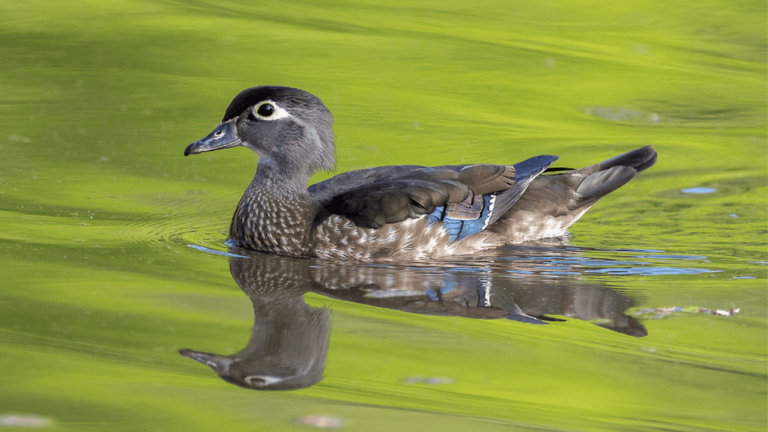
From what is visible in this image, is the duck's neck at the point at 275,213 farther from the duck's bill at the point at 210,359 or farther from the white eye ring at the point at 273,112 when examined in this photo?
the duck's bill at the point at 210,359

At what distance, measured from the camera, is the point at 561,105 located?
34.1 feet

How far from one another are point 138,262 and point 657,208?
4.31 meters

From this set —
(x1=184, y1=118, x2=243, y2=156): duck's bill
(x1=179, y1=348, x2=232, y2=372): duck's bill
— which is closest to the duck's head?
(x1=184, y1=118, x2=243, y2=156): duck's bill

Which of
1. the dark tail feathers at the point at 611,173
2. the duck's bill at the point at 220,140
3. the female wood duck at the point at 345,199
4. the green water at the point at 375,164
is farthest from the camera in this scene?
the dark tail feathers at the point at 611,173

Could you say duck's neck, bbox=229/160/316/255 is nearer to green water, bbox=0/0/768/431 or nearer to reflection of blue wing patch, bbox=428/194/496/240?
green water, bbox=0/0/768/431

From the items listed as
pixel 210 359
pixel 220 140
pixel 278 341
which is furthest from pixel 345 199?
pixel 210 359

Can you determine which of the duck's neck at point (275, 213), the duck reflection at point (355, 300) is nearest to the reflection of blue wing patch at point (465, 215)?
the duck reflection at point (355, 300)

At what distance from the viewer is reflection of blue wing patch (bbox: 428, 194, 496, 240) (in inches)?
254

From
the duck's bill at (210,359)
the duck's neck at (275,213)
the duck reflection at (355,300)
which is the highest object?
the duck's neck at (275,213)

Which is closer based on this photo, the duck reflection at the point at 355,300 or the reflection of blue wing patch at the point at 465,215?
the duck reflection at the point at 355,300

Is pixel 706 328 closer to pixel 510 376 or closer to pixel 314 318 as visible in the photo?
pixel 510 376

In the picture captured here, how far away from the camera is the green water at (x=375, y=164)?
3969mm

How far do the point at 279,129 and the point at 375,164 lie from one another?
2033 millimetres

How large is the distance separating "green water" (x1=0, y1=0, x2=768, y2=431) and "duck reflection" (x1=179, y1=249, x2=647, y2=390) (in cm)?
10
